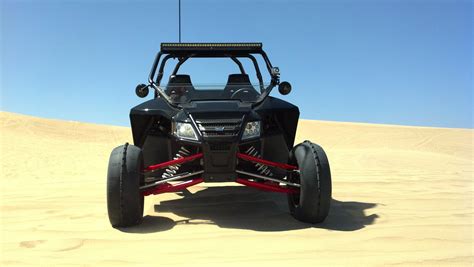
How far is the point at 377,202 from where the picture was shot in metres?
5.48

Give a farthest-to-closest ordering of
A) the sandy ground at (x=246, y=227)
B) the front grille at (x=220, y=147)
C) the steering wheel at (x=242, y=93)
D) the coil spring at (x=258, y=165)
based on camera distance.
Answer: the steering wheel at (x=242, y=93), the coil spring at (x=258, y=165), the front grille at (x=220, y=147), the sandy ground at (x=246, y=227)

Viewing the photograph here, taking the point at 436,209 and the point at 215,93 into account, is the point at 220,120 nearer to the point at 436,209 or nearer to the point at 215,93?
the point at 215,93

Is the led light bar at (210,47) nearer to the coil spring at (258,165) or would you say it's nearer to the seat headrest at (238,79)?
the seat headrest at (238,79)

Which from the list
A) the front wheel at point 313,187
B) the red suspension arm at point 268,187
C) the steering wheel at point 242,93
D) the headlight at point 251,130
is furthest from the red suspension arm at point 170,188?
the steering wheel at point 242,93

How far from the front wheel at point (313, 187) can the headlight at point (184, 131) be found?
102cm

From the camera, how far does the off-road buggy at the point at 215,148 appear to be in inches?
156

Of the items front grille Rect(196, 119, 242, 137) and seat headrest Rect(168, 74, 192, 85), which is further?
seat headrest Rect(168, 74, 192, 85)

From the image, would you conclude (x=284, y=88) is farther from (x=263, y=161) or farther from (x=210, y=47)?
(x=263, y=161)

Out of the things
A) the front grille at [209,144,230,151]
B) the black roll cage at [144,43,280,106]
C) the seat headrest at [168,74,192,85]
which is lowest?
the front grille at [209,144,230,151]

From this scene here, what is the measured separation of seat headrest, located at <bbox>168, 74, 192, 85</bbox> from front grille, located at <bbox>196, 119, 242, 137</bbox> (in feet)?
5.24

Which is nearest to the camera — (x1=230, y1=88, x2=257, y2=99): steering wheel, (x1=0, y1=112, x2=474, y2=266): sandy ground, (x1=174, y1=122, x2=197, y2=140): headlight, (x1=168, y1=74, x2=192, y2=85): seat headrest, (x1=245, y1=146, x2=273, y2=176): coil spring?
(x1=0, y1=112, x2=474, y2=266): sandy ground

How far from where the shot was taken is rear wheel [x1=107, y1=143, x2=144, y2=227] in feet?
12.7

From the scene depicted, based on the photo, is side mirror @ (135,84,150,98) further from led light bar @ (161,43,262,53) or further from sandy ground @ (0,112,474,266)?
sandy ground @ (0,112,474,266)

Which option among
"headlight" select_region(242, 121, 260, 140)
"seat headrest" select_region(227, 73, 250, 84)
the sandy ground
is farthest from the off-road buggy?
the sandy ground
